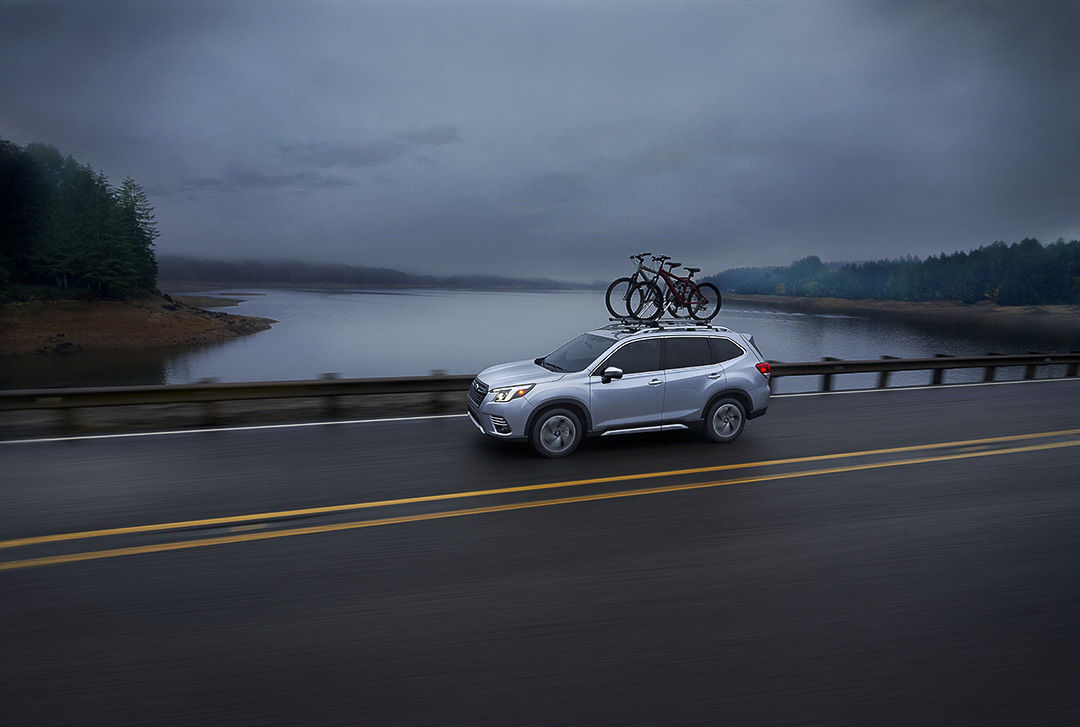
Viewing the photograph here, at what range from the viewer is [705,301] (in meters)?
12.1

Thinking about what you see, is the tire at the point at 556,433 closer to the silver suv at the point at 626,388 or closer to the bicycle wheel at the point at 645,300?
the silver suv at the point at 626,388

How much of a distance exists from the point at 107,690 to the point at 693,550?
158 inches

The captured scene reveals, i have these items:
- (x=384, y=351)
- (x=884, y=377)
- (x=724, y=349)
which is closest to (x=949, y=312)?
(x=384, y=351)

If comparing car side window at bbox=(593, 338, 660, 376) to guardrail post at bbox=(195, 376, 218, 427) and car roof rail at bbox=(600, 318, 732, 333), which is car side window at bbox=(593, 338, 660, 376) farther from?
guardrail post at bbox=(195, 376, 218, 427)

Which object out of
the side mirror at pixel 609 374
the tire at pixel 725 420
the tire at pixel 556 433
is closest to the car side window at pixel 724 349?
the tire at pixel 725 420

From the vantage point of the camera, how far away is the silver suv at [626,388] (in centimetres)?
795

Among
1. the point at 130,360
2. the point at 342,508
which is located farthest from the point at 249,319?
the point at 342,508

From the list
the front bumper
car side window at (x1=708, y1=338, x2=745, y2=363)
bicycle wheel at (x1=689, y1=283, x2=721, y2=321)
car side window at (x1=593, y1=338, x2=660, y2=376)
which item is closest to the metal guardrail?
bicycle wheel at (x1=689, y1=283, x2=721, y2=321)

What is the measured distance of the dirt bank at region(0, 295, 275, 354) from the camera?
4994 cm

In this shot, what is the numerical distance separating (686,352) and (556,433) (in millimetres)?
2218

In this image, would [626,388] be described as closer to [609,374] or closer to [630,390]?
A: [630,390]

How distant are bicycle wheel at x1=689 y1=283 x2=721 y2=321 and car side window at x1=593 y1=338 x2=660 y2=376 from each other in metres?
3.37

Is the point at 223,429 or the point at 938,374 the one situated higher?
the point at 938,374

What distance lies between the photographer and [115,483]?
22.4 feet
